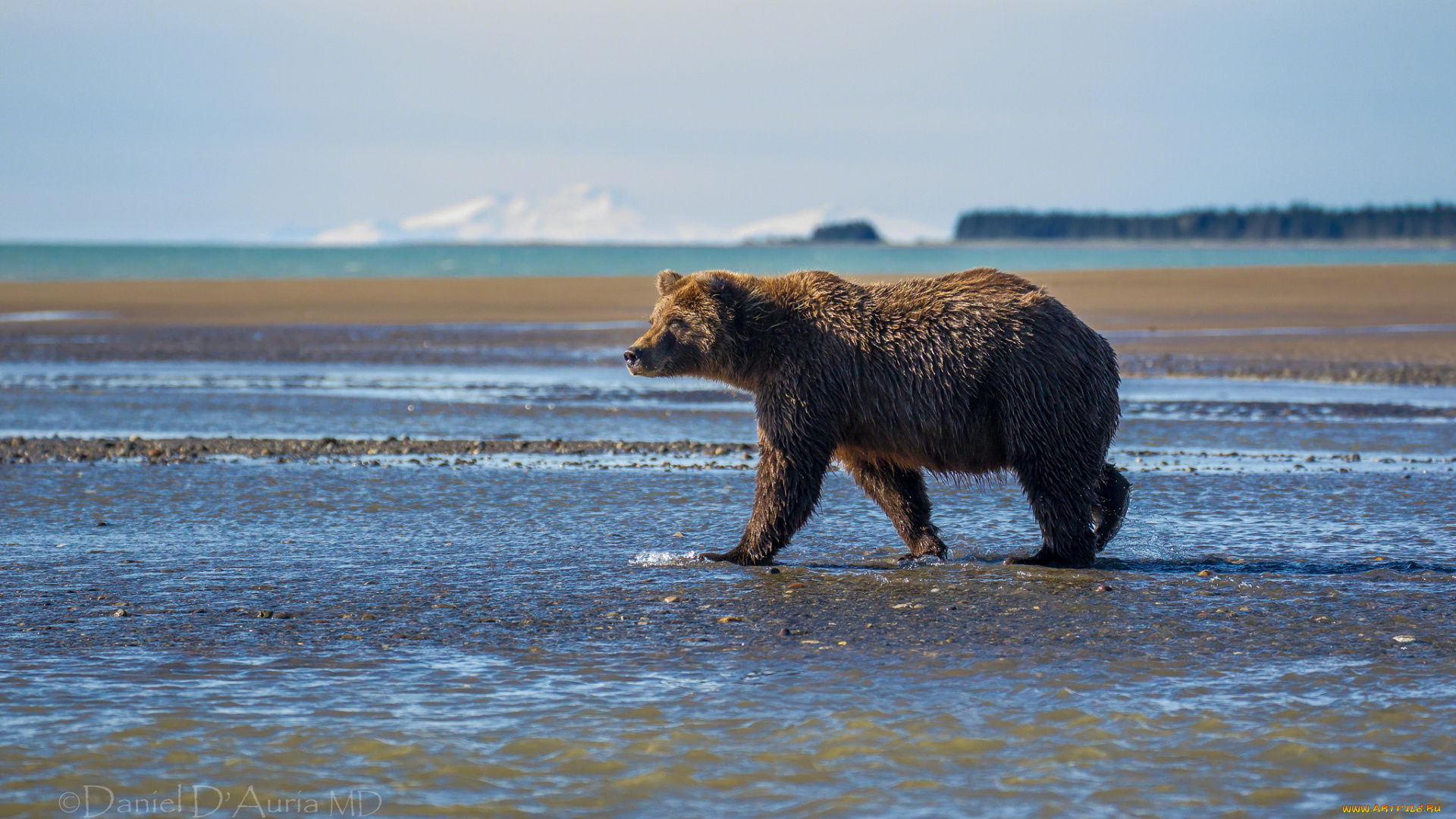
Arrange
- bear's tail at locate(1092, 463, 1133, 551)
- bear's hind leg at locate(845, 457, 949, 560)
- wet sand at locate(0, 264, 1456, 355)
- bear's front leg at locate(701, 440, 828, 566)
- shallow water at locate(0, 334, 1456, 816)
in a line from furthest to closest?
wet sand at locate(0, 264, 1456, 355), bear's hind leg at locate(845, 457, 949, 560), bear's tail at locate(1092, 463, 1133, 551), bear's front leg at locate(701, 440, 828, 566), shallow water at locate(0, 334, 1456, 816)

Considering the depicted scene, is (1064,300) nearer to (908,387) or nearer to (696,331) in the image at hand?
(696,331)

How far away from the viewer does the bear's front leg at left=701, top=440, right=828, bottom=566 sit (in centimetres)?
819

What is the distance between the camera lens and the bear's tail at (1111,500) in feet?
27.5

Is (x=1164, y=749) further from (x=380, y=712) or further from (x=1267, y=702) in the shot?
(x=380, y=712)

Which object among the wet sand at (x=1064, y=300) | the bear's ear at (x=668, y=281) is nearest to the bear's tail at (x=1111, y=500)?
the bear's ear at (x=668, y=281)

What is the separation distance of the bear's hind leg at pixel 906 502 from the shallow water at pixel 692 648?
0.85 ft

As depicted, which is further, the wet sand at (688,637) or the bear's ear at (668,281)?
the bear's ear at (668,281)

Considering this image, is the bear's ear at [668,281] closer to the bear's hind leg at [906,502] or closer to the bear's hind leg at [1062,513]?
the bear's hind leg at [906,502]

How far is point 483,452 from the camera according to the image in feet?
43.2

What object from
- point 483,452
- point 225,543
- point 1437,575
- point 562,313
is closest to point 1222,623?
point 1437,575

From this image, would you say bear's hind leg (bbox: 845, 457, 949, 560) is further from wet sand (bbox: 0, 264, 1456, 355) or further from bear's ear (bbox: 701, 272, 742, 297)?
wet sand (bbox: 0, 264, 1456, 355)

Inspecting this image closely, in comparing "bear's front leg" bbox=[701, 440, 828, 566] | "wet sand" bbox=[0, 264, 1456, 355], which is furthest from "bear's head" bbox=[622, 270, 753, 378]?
"wet sand" bbox=[0, 264, 1456, 355]

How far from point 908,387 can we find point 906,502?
2.67 ft

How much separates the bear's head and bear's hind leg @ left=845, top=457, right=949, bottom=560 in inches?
40.9
